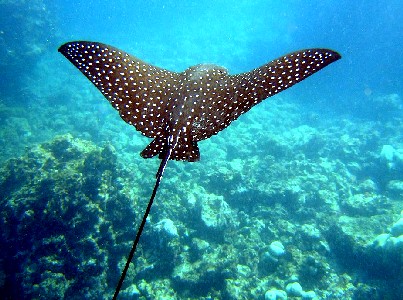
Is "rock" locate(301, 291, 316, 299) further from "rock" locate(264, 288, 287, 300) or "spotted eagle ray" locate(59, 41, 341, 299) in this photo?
"spotted eagle ray" locate(59, 41, 341, 299)

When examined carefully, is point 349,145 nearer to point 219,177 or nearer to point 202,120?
point 219,177

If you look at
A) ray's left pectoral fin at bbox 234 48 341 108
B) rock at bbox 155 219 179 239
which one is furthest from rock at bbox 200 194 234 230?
ray's left pectoral fin at bbox 234 48 341 108

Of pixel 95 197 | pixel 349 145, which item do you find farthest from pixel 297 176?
pixel 95 197

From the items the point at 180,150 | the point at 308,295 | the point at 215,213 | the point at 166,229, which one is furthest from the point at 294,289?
the point at 180,150

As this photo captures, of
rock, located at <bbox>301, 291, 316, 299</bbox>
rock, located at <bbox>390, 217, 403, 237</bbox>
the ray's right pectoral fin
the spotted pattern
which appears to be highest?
rock, located at <bbox>390, 217, 403, 237</bbox>

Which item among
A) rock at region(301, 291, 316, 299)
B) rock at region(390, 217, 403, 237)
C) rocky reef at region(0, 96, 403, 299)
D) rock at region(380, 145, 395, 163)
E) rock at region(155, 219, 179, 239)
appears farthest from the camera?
rock at region(380, 145, 395, 163)

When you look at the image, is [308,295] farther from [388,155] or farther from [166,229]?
[388,155]

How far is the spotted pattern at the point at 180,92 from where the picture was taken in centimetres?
371

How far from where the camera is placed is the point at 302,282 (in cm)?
957

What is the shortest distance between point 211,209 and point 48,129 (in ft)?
50.1

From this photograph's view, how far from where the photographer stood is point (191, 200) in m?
11.5

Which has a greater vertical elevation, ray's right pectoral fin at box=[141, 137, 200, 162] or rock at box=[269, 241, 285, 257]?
rock at box=[269, 241, 285, 257]

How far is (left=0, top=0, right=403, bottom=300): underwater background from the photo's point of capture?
24.3 feet

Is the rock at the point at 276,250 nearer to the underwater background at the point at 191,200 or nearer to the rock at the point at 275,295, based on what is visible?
the underwater background at the point at 191,200
